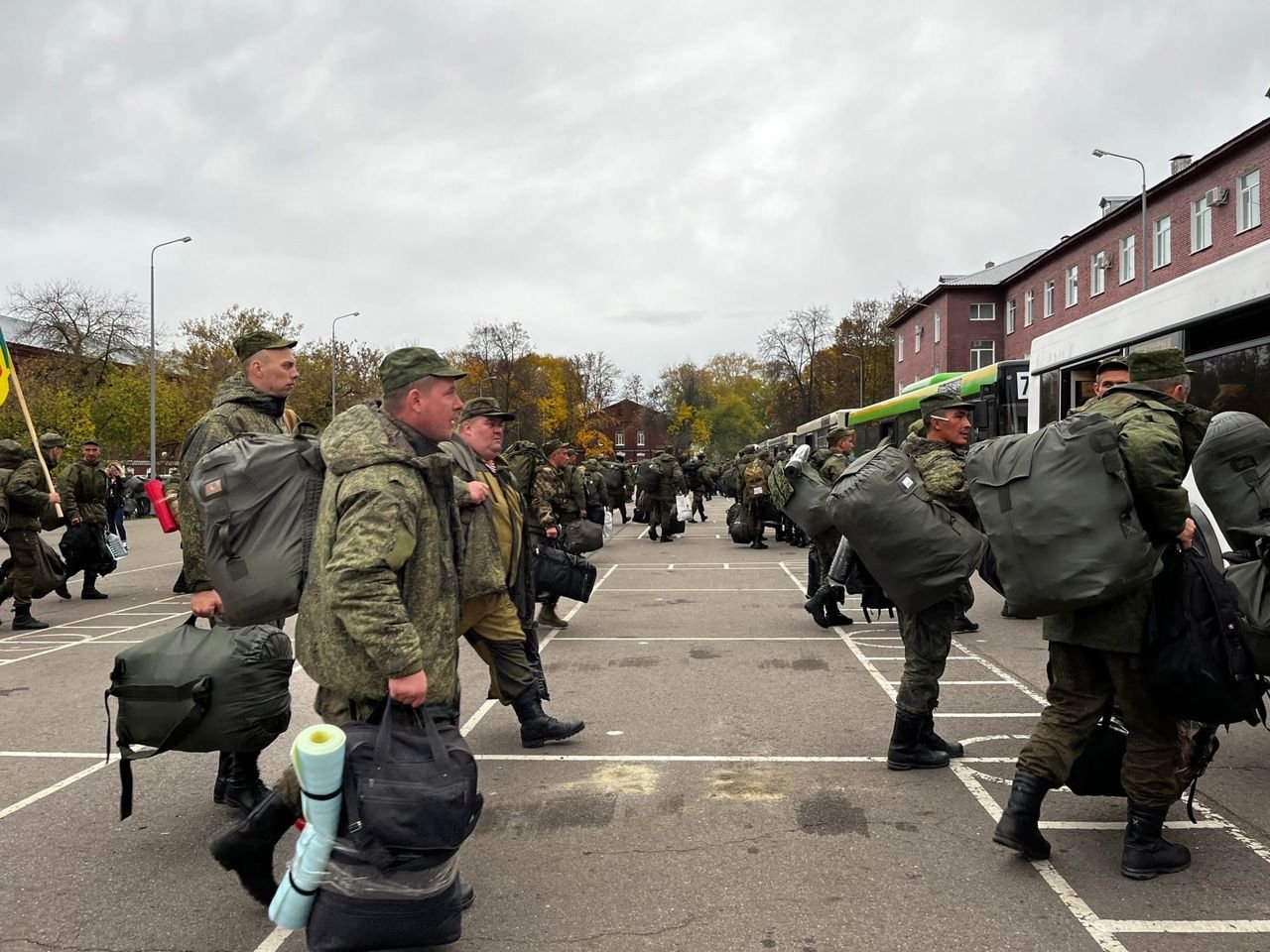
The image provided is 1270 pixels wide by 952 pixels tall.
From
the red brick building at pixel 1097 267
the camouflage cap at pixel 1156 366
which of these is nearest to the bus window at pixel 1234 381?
the camouflage cap at pixel 1156 366

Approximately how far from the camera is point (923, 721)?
4934 millimetres

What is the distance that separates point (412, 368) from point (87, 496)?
35.8ft

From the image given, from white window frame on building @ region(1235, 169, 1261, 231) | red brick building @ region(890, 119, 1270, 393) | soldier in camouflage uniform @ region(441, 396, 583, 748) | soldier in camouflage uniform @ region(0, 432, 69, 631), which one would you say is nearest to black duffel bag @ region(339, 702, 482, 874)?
soldier in camouflage uniform @ region(441, 396, 583, 748)

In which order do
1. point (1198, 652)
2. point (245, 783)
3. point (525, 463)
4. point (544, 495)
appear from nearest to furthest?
point (1198, 652)
point (245, 783)
point (525, 463)
point (544, 495)

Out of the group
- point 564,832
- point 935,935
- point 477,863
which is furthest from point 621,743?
point 935,935

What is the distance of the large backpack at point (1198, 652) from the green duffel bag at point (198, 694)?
10.4 feet

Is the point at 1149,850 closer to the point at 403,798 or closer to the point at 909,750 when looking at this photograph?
the point at 909,750

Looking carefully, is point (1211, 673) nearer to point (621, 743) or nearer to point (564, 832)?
point (564, 832)

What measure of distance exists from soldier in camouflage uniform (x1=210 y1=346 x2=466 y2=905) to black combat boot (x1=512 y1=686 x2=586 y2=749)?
6.45 ft

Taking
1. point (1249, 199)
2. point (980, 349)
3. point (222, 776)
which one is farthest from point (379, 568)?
point (980, 349)

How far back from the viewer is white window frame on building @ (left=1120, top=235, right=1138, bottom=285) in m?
37.0

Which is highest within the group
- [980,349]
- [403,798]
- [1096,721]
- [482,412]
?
[980,349]

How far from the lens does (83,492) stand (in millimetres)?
12422

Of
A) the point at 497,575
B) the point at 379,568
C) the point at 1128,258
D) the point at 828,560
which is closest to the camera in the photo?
the point at 379,568
